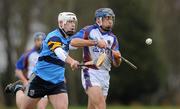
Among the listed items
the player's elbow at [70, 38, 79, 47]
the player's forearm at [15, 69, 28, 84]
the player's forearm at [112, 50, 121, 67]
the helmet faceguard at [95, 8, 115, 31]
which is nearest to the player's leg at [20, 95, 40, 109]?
the player's elbow at [70, 38, 79, 47]

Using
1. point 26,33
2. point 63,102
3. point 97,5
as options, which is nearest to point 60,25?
point 63,102

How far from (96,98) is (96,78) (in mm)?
434

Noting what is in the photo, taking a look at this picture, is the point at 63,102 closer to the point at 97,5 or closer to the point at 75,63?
the point at 75,63

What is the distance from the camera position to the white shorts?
1473 centimetres

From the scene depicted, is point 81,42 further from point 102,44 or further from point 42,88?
point 42,88

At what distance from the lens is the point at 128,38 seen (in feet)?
139

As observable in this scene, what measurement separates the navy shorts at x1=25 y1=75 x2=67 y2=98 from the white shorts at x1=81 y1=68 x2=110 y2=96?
66cm

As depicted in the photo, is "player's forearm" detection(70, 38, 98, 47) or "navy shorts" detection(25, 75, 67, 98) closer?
"navy shorts" detection(25, 75, 67, 98)

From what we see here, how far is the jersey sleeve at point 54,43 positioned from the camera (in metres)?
13.7

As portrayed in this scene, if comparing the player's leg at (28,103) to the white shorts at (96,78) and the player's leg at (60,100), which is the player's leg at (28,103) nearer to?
the player's leg at (60,100)

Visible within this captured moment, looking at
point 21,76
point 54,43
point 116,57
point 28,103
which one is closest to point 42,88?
point 28,103

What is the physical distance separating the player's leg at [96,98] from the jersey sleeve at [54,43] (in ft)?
4.36

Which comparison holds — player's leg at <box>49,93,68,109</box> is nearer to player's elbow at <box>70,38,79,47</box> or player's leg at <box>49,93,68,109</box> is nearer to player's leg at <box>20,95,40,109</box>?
player's leg at <box>20,95,40,109</box>

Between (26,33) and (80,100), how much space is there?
5566 millimetres
